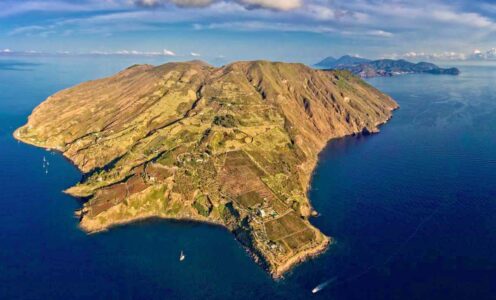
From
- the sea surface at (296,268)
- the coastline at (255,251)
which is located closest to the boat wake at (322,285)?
the sea surface at (296,268)

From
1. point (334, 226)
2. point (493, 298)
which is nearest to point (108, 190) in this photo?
point (334, 226)

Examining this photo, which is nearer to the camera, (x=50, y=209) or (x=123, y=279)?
(x=123, y=279)

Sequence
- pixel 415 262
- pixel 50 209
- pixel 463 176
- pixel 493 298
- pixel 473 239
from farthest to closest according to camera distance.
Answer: pixel 463 176 → pixel 50 209 → pixel 473 239 → pixel 415 262 → pixel 493 298

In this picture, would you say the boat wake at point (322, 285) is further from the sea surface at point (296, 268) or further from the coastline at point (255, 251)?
the coastline at point (255, 251)

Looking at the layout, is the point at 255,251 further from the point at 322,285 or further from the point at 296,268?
the point at 322,285

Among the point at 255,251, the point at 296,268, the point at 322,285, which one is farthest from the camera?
the point at 255,251

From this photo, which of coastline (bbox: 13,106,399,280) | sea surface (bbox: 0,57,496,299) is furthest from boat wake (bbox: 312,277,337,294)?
coastline (bbox: 13,106,399,280)

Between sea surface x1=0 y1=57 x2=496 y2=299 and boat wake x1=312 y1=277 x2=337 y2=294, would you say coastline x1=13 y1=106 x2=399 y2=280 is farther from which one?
boat wake x1=312 y1=277 x2=337 y2=294

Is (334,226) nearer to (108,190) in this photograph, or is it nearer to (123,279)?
(123,279)

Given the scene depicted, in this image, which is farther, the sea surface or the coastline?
the coastline

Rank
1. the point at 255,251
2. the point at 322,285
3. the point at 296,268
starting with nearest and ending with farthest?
the point at 322,285
the point at 296,268
the point at 255,251

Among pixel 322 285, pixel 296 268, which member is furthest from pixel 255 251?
pixel 322 285
